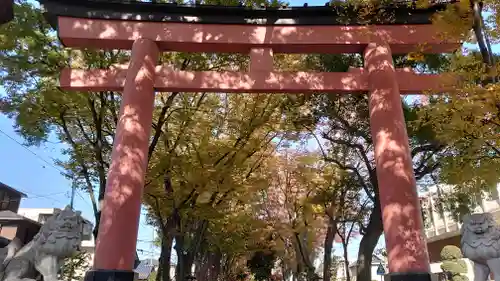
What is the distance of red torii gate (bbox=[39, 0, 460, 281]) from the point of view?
246 inches

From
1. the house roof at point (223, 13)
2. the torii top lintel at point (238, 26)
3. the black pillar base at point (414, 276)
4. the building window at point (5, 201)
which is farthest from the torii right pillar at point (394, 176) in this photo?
the building window at point (5, 201)

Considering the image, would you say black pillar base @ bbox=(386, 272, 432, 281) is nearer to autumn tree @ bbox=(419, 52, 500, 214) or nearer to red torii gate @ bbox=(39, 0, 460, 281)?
red torii gate @ bbox=(39, 0, 460, 281)

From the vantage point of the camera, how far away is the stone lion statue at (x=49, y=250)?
512 cm

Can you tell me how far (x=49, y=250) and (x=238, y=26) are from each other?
5282mm

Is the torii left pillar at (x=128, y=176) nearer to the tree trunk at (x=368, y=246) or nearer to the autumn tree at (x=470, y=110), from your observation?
the autumn tree at (x=470, y=110)

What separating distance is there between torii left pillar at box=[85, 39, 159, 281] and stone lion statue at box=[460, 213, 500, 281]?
16.7ft

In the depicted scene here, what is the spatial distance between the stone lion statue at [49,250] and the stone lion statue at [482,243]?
543 centimetres

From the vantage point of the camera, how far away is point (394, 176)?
6.57m

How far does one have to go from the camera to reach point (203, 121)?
10758 mm

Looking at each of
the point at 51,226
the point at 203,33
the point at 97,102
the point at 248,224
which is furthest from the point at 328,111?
the point at 248,224

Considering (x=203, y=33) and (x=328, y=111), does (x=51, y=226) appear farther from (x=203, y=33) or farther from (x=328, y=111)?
(x=328, y=111)

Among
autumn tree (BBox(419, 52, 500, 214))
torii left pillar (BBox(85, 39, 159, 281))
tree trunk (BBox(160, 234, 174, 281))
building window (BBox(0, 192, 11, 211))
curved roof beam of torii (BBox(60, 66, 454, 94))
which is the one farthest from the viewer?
building window (BBox(0, 192, 11, 211))

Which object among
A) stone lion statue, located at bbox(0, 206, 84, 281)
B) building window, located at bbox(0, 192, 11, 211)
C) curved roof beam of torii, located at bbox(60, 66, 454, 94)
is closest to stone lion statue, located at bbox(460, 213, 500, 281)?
Answer: curved roof beam of torii, located at bbox(60, 66, 454, 94)

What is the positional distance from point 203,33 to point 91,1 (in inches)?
93.1
